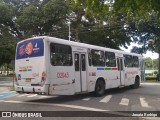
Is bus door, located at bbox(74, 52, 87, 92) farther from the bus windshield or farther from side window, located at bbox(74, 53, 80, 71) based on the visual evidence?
the bus windshield

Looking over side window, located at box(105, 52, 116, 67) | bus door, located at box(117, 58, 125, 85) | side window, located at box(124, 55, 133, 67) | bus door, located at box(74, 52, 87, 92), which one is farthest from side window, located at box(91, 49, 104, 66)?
side window, located at box(124, 55, 133, 67)

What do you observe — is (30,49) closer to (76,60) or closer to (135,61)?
(76,60)

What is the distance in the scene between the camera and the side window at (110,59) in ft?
62.3

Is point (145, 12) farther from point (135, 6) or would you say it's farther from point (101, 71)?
point (101, 71)

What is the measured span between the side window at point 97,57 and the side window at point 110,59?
0.63 metres

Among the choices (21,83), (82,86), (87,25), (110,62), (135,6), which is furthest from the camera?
(87,25)

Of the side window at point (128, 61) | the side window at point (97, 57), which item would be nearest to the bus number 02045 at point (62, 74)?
the side window at point (97, 57)

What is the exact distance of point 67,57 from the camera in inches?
599

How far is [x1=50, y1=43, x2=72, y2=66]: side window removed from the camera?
1443cm

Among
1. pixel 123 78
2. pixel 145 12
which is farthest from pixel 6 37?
pixel 145 12

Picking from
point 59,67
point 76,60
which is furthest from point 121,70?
point 59,67

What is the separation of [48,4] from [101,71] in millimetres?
33918

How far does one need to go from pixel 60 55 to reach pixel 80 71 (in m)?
1.78

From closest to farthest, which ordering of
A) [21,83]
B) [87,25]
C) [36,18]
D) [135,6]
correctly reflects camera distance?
[135,6] → [21,83] → [36,18] → [87,25]
